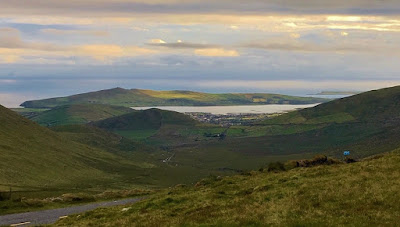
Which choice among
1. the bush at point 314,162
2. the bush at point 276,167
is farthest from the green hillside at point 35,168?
the bush at point 314,162

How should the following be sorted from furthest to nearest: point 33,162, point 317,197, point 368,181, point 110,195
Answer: point 33,162, point 110,195, point 368,181, point 317,197

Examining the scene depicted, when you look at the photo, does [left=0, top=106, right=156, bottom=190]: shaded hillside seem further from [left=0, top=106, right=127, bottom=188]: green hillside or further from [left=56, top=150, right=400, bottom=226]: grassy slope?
[left=56, top=150, right=400, bottom=226]: grassy slope

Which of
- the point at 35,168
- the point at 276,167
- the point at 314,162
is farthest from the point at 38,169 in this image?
the point at 314,162

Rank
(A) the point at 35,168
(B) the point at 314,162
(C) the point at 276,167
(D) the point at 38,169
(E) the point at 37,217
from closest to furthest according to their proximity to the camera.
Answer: (E) the point at 37,217
(B) the point at 314,162
(C) the point at 276,167
(A) the point at 35,168
(D) the point at 38,169

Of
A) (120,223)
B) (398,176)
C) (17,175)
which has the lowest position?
(17,175)

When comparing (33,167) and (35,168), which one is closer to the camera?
(35,168)

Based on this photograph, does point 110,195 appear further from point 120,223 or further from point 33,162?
point 33,162

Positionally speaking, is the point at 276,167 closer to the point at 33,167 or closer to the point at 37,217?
the point at 37,217

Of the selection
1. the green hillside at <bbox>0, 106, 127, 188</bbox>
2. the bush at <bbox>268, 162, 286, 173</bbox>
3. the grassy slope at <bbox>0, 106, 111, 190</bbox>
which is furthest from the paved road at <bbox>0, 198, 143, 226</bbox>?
the grassy slope at <bbox>0, 106, 111, 190</bbox>

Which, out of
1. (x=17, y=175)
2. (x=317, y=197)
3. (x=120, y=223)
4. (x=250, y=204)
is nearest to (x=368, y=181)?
(x=317, y=197)
